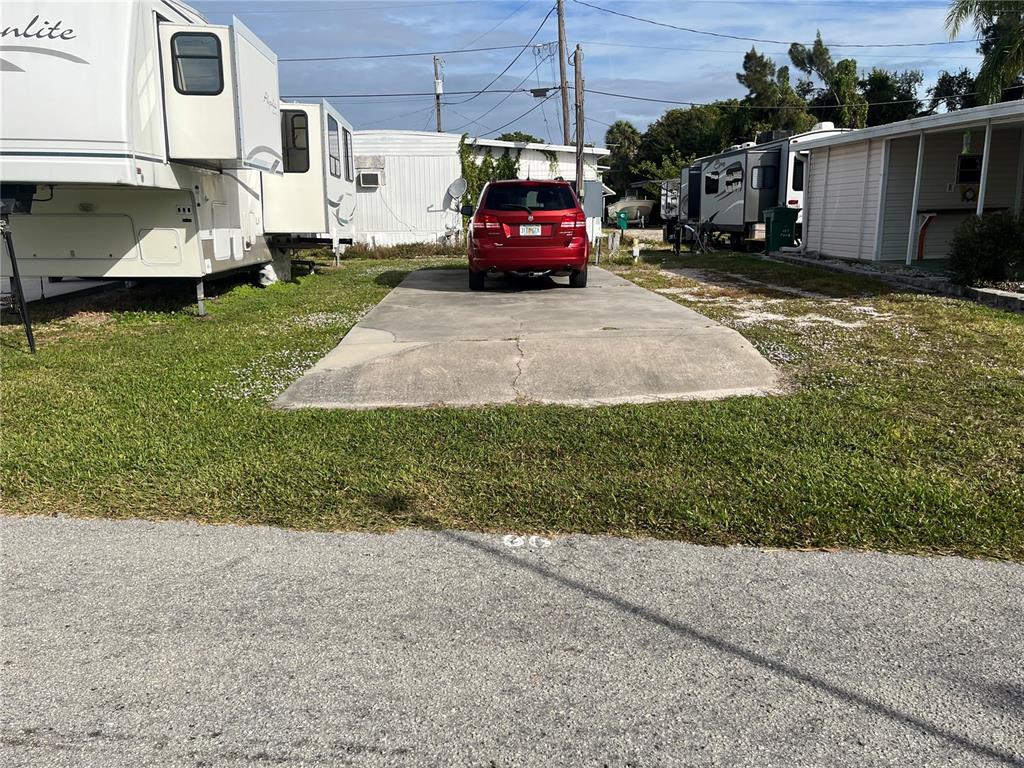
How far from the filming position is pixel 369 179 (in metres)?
23.0

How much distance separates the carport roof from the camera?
11344 millimetres

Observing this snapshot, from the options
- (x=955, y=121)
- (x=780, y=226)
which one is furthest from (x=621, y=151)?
(x=955, y=121)

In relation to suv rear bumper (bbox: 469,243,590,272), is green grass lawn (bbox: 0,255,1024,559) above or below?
below

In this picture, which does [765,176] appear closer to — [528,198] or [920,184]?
[920,184]

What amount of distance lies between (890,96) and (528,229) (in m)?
40.7

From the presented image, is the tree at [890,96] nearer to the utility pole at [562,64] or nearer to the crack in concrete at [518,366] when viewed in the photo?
the utility pole at [562,64]

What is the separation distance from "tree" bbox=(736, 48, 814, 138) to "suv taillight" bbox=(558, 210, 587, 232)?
35.7m

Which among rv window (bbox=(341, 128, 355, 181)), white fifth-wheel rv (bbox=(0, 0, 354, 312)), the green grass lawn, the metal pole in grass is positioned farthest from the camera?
rv window (bbox=(341, 128, 355, 181))

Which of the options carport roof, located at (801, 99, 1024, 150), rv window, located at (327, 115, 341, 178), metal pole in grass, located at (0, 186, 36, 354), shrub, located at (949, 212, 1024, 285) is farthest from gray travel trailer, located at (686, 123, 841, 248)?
metal pole in grass, located at (0, 186, 36, 354)

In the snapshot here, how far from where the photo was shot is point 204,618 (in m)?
3.09

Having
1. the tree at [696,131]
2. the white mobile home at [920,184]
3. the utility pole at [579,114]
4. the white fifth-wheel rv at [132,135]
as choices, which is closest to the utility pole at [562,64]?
the utility pole at [579,114]

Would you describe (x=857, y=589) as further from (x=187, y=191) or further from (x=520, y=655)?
(x=187, y=191)

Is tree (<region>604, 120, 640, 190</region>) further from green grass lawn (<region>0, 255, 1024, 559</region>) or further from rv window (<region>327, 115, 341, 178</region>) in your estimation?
green grass lawn (<region>0, 255, 1024, 559</region>)

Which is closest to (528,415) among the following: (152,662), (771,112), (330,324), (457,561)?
(457,561)
